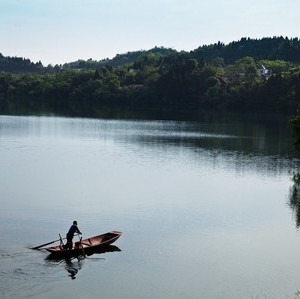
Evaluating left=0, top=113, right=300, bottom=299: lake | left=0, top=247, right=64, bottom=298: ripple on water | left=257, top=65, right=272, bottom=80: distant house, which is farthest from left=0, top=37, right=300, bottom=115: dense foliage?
left=0, top=247, right=64, bottom=298: ripple on water

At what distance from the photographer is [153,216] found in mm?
39781

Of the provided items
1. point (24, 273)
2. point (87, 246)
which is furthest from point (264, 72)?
point (24, 273)

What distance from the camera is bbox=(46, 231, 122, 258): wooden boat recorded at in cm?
3064

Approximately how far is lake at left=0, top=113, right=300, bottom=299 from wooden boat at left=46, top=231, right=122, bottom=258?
0.53 m

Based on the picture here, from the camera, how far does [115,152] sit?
69.0m

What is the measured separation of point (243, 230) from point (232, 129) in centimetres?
6321

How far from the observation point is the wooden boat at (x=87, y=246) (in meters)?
30.6

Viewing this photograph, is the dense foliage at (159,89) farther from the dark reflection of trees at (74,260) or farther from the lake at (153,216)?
the dark reflection of trees at (74,260)

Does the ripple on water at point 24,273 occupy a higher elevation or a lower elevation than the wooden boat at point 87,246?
lower

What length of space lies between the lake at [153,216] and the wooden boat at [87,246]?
0.53 metres

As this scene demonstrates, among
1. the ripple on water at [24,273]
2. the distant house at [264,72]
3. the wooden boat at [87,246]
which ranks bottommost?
the ripple on water at [24,273]

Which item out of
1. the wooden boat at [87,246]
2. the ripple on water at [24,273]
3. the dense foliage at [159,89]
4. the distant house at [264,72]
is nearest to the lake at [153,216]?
the ripple on water at [24,273]

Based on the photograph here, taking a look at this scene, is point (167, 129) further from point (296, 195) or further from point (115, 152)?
point (296, 195)

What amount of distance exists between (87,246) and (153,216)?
28.6ft
